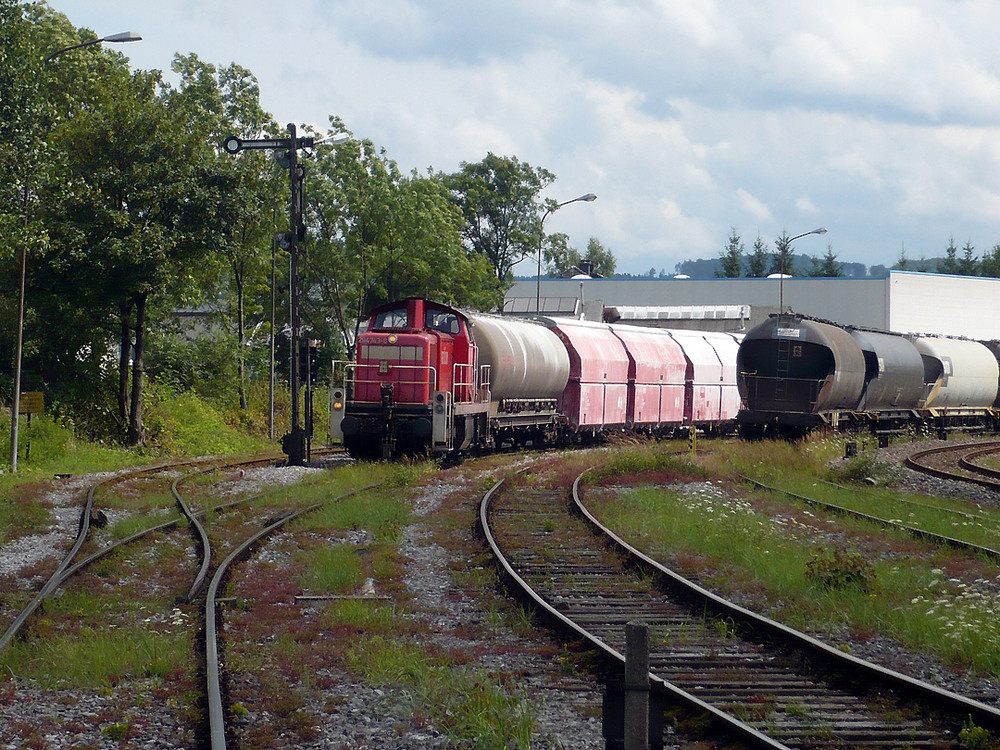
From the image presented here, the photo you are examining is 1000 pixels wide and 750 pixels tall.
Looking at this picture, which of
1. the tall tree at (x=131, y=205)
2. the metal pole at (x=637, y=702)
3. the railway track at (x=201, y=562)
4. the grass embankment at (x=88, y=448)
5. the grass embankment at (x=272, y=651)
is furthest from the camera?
the tall tree at (x=131, y=205)

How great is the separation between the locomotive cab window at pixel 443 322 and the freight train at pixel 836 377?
32.9 feet

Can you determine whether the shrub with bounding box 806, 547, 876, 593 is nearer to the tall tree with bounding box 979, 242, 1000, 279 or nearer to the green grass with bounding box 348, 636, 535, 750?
the green grass with bounding box 348, 636, 535, 750

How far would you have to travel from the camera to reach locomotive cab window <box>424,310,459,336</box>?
78.2 ft

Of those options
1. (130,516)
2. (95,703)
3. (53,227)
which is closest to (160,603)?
(95,703)

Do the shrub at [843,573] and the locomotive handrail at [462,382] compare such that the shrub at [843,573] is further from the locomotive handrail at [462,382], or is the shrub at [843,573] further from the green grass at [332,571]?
the locomotive handrail at [462,382]

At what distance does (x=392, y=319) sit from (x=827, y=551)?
43.5ft

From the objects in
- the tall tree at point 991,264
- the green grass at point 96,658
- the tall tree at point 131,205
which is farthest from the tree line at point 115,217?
the tall tree at point 991,264

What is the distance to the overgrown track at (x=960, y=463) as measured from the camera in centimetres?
A: 2193

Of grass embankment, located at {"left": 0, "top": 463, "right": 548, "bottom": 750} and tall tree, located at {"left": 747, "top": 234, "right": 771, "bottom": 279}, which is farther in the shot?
tall tree, located at {"left": 747, "top": 234, "right": 771, "bottom": 279}

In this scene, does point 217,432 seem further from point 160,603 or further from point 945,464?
point 160,603

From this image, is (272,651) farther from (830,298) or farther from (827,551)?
(830,298)

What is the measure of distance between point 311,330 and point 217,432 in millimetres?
15064

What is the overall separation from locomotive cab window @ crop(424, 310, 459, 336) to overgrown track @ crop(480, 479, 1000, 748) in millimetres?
11306

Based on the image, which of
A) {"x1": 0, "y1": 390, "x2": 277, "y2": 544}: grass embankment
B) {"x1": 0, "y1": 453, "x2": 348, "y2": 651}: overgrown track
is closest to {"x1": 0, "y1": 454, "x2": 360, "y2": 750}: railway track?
{"x1": 0, "y1": 453, "x2": 348, "y2": 651}: overgrown track
